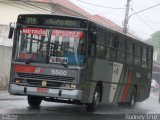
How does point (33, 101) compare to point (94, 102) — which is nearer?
point (94, 102)

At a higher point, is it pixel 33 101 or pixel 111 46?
pixel 111 46

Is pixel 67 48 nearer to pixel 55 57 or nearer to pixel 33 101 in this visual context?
pixel 55 57

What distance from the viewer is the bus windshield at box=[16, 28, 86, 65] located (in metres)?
16.8

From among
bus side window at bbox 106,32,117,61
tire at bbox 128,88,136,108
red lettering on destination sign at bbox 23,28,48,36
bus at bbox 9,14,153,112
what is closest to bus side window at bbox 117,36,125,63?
bus side window at bbox 106,32,117,61

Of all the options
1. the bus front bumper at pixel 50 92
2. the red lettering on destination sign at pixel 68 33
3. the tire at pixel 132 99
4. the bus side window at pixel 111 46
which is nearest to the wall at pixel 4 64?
the tire at pixel 132 99

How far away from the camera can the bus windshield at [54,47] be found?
16766 mm

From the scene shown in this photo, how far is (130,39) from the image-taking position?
22219 mm

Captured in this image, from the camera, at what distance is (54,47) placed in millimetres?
16812

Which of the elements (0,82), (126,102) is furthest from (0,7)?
(126,102)

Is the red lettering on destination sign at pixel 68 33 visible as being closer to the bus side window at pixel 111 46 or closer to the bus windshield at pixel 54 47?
the bus windshield at pixel 54 47

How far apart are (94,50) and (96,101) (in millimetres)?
1955

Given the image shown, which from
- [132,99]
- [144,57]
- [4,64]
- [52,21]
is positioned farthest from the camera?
[4,64]

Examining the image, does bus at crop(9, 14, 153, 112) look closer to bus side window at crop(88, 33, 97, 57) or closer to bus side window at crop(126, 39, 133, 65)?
bus side window at crop(88, 33, 97, 57)

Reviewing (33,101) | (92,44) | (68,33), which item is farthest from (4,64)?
(68,33)
